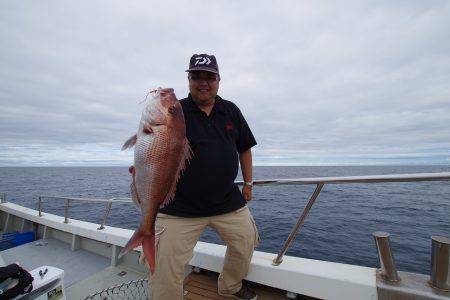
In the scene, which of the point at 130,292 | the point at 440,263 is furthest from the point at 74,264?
the point at 440,263

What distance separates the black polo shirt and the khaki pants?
0.30ft

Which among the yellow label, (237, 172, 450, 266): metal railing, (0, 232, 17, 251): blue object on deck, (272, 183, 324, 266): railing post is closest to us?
(237, 172, 450, 266): metal railing

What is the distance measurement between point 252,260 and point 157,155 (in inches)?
70.5

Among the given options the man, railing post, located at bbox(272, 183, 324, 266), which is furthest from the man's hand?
railing post, located at bbox(272, 183, 324, 266)

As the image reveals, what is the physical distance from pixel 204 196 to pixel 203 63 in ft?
3.93

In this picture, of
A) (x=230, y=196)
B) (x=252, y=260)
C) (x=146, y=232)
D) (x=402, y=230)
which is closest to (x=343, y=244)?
(x=402, y=230)

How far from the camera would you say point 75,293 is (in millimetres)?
3686

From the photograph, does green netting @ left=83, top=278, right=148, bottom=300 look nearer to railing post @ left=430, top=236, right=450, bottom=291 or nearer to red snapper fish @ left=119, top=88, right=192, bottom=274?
red snapper fish @ left=119, top=88, right=192, bottom=274

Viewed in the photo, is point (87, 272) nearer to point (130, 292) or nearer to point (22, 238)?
point (130, 292)

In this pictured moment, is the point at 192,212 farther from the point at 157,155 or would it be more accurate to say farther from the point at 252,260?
the point at 252,260

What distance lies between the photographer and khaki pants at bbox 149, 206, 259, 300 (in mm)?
2297

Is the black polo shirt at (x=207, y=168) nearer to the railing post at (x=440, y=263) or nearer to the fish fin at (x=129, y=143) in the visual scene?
the fish fin at (x=129, y=143)

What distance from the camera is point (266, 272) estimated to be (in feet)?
9.36

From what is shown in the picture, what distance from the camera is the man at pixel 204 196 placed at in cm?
233
